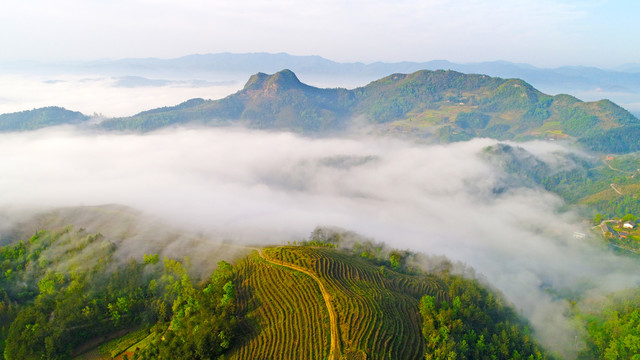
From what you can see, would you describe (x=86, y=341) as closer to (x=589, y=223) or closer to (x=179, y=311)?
(x=179, y=311)

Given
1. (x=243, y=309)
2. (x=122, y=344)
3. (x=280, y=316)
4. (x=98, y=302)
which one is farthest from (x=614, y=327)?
(x=98, y=302)

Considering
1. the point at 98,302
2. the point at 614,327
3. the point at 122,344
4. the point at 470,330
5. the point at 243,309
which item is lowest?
the point at 614,327

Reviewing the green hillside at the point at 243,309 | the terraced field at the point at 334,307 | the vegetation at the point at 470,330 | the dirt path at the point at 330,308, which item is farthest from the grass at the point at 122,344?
the vegetation at the point at 470,330

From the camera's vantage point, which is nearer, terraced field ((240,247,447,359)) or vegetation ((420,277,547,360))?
terraced field ((240,247,447,359))

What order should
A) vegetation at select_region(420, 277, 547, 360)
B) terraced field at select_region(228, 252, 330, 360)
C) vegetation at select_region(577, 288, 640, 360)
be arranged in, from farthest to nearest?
vegetation at select_region(577, 288, 640, 360), vegetation at select_region(420, 277, 547, 360), terraced field at select_region(228, 252, 330, 360)

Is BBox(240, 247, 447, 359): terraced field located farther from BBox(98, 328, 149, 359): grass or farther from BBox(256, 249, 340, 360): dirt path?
BBox(98, 328, 149, 359): grass

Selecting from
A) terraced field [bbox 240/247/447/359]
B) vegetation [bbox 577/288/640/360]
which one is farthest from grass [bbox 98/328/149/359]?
vegetation [bbox 577/288/640/360]

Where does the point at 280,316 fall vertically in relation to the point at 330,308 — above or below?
below

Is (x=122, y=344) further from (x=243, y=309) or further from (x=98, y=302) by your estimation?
(x=243, y=309)
